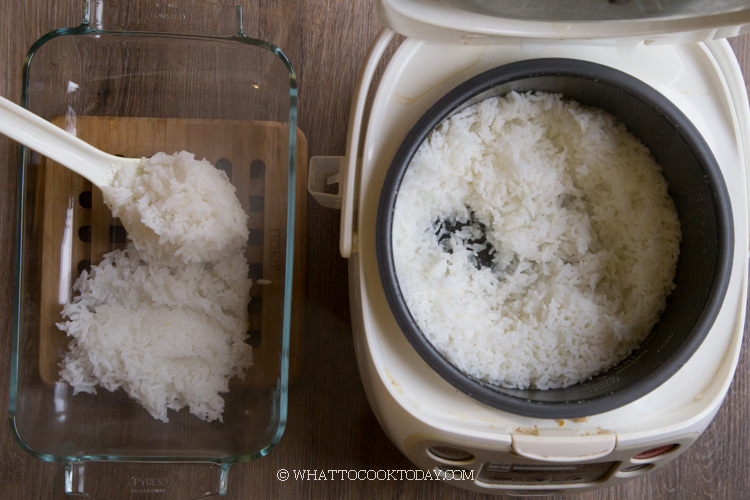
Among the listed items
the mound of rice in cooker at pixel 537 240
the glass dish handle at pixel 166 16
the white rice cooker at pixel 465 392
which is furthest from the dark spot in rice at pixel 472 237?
the glass dish handle at pixel 166 16

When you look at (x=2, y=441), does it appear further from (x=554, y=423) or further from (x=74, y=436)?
(x=554, y=423)

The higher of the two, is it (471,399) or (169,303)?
(169,303)

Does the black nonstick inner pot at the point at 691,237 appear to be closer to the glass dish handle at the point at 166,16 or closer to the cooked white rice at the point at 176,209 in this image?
the cooked white rice at the point at 176,209

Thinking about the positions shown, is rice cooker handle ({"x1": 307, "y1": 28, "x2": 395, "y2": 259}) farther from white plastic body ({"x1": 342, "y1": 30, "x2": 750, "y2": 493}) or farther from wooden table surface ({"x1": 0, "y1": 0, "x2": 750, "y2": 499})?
wooden table surface ({"x1": 0, "y1": 0, "x2": 750, "y2": 499})

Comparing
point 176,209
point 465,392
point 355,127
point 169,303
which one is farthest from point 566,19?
point 169,303

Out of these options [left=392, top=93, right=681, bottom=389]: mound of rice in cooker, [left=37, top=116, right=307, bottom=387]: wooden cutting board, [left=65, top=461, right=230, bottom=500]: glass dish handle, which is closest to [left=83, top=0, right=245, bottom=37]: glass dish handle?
[left=37, top=116, right=307, bottom=387]: wooden cutting board

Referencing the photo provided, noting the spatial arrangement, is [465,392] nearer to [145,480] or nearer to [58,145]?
[145,480]
